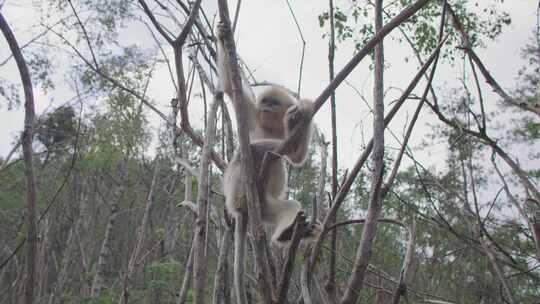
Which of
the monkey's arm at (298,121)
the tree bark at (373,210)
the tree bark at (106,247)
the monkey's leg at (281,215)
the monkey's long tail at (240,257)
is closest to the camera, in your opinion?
the tree bark at (373,210)

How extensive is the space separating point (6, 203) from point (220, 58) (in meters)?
16.8

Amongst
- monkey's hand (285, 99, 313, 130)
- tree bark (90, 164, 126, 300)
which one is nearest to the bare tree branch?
monkey's hand (285, 99, 313, 130)

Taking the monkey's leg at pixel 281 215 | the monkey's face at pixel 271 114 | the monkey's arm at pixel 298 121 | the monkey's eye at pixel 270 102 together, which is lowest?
the monkey's leg at pixel 281 215

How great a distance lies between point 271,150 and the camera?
3188 mm

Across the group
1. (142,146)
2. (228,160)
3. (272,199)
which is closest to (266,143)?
(272,199)

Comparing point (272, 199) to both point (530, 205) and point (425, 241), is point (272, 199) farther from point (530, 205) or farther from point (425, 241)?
point (425, 241)

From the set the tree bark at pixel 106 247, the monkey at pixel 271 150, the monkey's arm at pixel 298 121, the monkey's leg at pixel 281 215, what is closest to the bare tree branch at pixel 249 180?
the monkey at pixel 271 150

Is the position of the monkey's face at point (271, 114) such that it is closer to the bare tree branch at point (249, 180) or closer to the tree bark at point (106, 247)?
the bare tree branch at point (249, 180)

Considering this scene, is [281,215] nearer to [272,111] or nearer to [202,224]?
[272,111]

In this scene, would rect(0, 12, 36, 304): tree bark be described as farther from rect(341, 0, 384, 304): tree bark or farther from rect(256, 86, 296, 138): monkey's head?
rect(256, 86, 296, 138): monkey's head

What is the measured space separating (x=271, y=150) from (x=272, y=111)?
215cm

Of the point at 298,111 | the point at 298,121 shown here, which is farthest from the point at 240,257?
the point at 298,111

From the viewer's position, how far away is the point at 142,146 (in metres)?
15.1

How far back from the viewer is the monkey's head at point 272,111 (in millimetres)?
5305
